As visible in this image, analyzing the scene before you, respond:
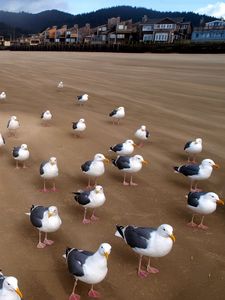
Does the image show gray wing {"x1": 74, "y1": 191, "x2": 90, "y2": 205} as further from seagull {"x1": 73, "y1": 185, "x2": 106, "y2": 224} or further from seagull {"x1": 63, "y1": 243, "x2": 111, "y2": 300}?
seagull {"x1": 63, "y1": 243, "x2": 111, "y2": 300}

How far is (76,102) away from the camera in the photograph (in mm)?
17219

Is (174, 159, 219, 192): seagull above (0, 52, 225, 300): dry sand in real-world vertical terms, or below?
above

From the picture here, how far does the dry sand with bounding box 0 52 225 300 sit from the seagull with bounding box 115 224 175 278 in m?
0.42

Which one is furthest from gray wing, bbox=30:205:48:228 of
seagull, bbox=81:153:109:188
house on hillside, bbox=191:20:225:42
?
house on hillside, bbox=191:20:225:42

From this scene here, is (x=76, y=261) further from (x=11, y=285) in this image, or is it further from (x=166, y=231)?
(x=166, y=231)

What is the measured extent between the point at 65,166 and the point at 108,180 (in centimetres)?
140

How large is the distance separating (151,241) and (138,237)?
0.23m

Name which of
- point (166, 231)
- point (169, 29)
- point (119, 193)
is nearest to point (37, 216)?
point (166, 231)

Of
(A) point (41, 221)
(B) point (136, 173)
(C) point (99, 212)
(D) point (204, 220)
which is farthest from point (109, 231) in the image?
(B) point (136, 173)

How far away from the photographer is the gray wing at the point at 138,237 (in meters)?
5.63

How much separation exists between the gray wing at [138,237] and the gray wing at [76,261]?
0.85 meters

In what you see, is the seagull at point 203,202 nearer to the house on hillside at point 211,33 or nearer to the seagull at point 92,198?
the seagull at point 92,198

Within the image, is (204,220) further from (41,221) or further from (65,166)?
(65,166)

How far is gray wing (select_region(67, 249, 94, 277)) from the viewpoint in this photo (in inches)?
201
